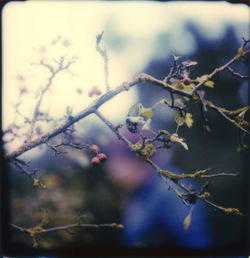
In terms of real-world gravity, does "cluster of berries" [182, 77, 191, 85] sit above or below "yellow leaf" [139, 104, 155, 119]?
above

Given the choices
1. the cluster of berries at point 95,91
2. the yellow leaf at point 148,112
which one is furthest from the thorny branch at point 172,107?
the cluster of berries at point 95,91

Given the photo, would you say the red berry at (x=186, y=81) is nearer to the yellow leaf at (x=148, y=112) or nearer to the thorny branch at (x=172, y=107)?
the thorny branch at (x=172, y=107)

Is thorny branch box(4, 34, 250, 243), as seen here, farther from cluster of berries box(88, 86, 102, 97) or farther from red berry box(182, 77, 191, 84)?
cluster of berries box(88, 86, 102, 97)

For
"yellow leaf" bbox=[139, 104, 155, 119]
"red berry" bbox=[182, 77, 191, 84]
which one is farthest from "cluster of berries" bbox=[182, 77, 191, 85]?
"yellow leaf" bbox=[139, 104, 155, 119]

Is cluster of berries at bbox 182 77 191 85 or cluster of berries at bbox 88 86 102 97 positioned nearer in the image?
cluster of berries at bbox 182 77 191 85

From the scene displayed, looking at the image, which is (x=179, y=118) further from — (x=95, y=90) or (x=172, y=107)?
(x=95, y=90)

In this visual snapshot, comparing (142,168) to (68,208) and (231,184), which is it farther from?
(231,184)

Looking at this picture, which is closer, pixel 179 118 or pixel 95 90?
pixel 179 118

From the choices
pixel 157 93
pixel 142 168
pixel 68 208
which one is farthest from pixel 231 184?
pixel 68 208

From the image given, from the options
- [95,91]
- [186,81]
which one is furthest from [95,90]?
[186,81]

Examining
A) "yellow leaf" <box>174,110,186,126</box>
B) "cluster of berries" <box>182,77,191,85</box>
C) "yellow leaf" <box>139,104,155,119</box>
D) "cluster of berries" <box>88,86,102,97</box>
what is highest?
"cluster of berries" <box>88,86,102,97</box>

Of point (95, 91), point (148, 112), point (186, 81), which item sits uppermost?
point (95, 91)

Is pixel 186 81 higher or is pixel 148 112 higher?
pixel 186 81

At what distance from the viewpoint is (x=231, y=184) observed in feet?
7.75
